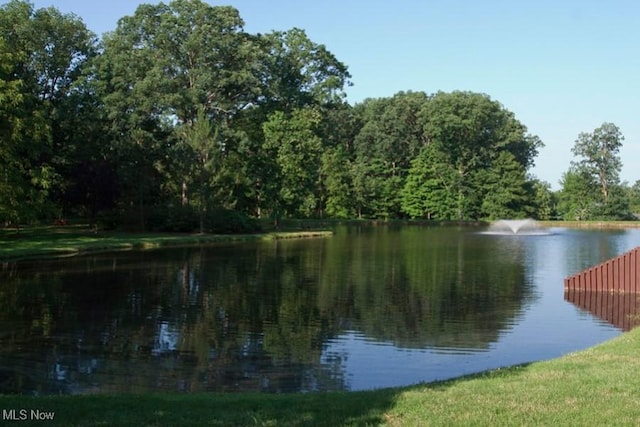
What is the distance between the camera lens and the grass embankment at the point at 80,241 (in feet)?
110

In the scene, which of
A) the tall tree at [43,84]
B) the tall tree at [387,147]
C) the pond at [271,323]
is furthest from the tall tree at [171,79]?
the tall tree at [387,147]

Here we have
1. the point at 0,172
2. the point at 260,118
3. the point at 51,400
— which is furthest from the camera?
the point at 260,118

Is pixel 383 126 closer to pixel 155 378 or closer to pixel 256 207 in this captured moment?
pixel 256 207

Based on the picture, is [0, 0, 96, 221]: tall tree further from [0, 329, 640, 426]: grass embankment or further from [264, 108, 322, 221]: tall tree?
[0, 329, 640, 426]: grass embankment

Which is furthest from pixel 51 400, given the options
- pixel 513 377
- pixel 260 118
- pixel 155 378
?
pixel 260 118

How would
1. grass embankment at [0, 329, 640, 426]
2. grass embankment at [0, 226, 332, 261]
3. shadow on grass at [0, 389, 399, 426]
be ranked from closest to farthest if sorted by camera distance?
grass embankment at [0, 329, 640, 426] < shadow on grass at [0, 389, 399, 426] < grass embankment at [0, 226, 332, 261]

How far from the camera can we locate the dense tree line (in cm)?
4388

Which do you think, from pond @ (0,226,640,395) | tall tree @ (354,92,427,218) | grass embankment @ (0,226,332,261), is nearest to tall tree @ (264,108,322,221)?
grass embankment @ (0,226,332,261)

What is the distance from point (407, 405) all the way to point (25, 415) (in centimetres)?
439

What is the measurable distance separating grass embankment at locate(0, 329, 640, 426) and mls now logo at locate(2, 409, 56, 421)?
101 millimetres

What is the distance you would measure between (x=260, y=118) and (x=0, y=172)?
36346mm

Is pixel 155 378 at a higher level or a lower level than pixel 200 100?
lower

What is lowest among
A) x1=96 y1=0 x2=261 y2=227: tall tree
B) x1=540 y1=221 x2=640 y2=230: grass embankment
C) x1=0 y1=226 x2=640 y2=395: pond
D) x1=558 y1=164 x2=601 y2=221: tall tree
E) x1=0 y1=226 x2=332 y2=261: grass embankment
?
x1=0 y1=226 x2=640 y2=395: pond

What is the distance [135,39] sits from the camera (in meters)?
57.4
